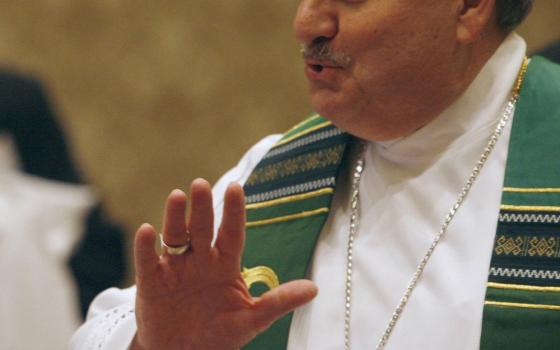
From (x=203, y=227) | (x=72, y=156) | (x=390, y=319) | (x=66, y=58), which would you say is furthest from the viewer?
(x=66, y=58)

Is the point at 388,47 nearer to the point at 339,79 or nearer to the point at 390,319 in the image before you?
the point at 339,79

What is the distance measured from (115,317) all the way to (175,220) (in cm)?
54

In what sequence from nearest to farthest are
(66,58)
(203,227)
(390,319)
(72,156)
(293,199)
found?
(203,227) → (390,319) → (293,199) → (72,156) → (66,58)

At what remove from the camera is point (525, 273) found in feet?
6.72

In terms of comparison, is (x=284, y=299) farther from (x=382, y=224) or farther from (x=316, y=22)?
(x=316, y=22)

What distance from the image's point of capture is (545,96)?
2244mm

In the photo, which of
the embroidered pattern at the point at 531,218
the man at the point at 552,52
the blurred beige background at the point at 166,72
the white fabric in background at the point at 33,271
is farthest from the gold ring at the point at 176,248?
the blurred beige background at the point at 166,72

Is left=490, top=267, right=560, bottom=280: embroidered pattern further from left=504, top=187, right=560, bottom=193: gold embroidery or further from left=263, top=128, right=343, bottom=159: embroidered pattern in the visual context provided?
left=263, top=128, right=343, bottom=159: embroidered pattern

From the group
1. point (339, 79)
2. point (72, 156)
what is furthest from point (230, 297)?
point (72, 156)

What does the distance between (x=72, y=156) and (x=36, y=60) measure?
3.61 feet

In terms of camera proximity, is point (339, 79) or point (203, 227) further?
point (339, 79)

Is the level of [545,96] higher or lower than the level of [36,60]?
higher

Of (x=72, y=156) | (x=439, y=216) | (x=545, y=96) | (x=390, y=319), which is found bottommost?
(x=72, y=156)

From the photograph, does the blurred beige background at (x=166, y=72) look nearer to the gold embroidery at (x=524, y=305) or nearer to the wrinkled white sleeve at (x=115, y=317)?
the wrinkled white sleeve at (x=115, y=317)
